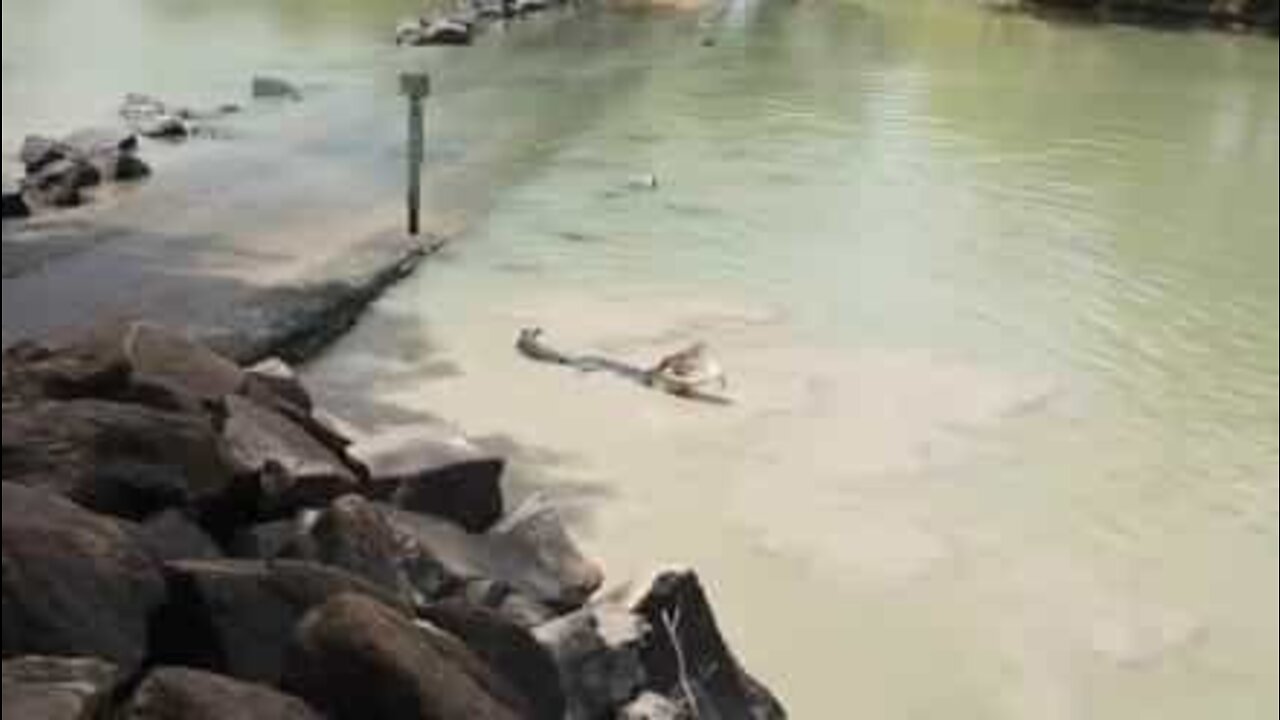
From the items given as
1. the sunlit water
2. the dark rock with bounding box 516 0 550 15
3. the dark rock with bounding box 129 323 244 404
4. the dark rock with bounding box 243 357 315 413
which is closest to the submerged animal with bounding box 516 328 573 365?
the sunlit water

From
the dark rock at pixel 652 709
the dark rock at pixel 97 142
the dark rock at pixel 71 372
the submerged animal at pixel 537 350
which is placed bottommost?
the submerged animal at pixel 537 350

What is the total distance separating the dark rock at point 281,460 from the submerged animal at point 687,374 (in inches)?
193

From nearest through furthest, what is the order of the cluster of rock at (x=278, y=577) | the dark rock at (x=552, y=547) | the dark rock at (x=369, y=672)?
the cluster of rock at (x=278, y=577), the dark rock at (x=369, y=672), the dark rock at (x=552, y=547)

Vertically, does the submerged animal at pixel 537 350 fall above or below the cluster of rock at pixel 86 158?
below

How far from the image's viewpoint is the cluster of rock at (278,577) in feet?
16.3

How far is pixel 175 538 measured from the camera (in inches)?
240

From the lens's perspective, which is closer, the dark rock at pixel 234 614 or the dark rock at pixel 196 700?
the dark rock at pixel 196 700

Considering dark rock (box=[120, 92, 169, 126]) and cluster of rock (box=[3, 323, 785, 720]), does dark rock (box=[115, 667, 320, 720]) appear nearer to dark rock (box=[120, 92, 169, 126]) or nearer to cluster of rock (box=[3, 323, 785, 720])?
cluster of rock (box=[3, 323, 785, 720])

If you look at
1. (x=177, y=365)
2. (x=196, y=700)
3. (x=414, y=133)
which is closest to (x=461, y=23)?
(x=414, y=133)

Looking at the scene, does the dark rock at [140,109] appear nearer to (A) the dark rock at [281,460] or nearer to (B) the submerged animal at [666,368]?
(B) the submerged animal at [666,368]

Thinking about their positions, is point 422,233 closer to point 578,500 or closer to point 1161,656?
point 578,500

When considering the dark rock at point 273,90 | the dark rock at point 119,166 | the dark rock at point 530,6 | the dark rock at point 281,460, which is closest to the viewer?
the dark rock at point 281,460

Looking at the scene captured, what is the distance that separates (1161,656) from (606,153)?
13.5 metres

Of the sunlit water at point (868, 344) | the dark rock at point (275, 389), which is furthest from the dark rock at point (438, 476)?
the sunlit water at point (868, 344)
